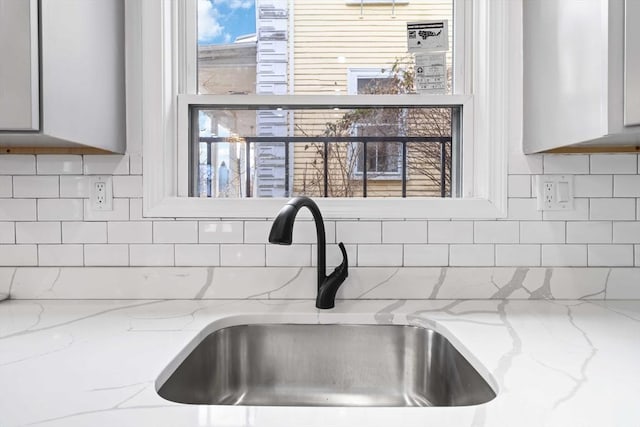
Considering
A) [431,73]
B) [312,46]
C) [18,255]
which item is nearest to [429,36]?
[431,73]

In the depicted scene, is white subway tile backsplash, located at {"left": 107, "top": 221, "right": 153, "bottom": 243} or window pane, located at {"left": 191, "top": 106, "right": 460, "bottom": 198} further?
window pane, located at {"left": 191, "top": 106, "right": 460, "bottom": 198}

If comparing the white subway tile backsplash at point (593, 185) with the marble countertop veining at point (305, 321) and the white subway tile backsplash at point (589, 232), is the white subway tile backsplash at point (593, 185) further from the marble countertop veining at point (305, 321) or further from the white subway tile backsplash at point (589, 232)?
the marble countertop veining at point (305, 321)

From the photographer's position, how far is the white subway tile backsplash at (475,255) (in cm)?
132

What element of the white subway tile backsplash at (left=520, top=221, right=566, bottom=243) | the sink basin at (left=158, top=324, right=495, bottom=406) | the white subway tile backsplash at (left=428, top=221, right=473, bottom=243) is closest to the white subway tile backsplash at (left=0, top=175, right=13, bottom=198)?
the sink basin at (left=158, top=324, right=495, bottom=406)

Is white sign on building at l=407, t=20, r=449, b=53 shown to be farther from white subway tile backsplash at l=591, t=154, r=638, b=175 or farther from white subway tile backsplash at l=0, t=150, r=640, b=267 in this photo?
white subway tile backsplash at l=591, t=154, r=638, b=175

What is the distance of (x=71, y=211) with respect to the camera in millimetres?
1313

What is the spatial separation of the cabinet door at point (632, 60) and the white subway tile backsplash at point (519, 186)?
427 mm

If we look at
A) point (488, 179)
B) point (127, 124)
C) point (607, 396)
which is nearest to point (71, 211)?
point (127, 124)

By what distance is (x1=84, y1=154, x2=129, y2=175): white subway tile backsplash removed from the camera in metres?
1.31

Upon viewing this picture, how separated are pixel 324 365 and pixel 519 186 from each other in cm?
80

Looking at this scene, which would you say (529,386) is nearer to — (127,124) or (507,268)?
(507,268)

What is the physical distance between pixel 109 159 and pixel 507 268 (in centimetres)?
126

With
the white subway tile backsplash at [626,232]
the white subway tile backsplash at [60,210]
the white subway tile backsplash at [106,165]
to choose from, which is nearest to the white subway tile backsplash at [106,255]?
the white subway tile backsplash at [60,210]

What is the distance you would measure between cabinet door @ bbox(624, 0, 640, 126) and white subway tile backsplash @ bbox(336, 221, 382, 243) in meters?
0.69
